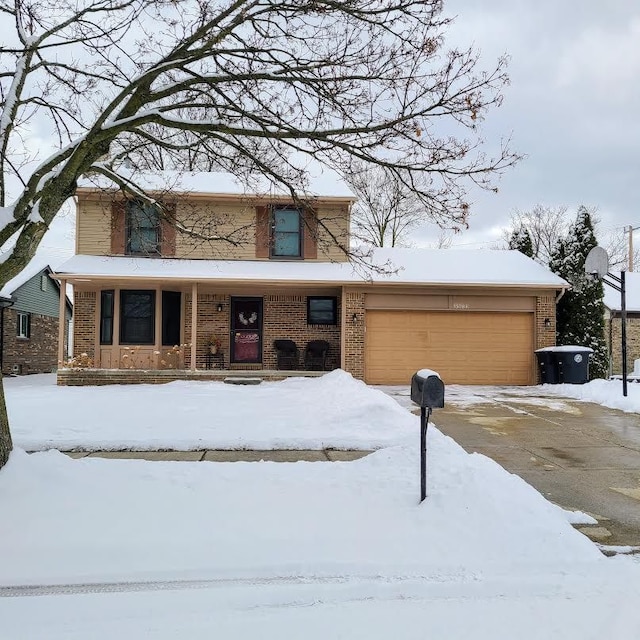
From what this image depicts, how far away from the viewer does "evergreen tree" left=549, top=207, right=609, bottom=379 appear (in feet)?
50.5

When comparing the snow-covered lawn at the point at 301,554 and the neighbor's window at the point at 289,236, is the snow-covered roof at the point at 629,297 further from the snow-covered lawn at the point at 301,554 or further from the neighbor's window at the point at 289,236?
the snow-covered lawn at the point at 301,554

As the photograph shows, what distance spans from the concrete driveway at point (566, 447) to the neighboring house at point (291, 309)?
11.3 ft

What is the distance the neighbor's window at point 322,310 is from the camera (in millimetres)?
15656

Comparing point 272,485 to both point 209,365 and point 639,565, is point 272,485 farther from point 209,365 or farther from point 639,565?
point 209,365

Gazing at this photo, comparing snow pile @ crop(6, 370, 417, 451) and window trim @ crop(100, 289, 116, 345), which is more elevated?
window trim @ crop(100, 289, 116, 345)

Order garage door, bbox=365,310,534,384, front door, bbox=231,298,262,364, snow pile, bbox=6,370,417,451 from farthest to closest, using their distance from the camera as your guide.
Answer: front door, bbox=231,298,262,364 → garage door, bbox=365,310,534,384 → snow pile, bbox=6,370,417,451

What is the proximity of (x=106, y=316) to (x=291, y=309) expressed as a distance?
524cm

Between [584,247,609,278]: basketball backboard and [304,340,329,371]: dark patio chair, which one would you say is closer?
[584,247,609,278]: basketball backboard

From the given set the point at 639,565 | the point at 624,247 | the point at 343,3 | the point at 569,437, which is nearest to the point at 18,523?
the point at 639,565

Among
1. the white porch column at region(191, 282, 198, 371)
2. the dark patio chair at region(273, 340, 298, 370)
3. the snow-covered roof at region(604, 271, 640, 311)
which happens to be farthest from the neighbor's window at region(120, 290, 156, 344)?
the snow-covered roof at region(604, 271, 640, 311)

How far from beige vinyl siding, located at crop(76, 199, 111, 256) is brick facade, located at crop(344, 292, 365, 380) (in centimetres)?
702

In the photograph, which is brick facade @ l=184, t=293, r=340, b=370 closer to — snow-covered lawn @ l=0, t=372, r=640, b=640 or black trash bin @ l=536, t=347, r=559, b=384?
black trash bin @ l=536, t=347, r=559, b=384

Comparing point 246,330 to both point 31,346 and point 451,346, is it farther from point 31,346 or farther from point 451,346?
point 31,346

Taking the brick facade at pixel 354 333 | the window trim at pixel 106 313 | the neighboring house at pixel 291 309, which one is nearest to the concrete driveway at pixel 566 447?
the brick facade at pixel 354 333
